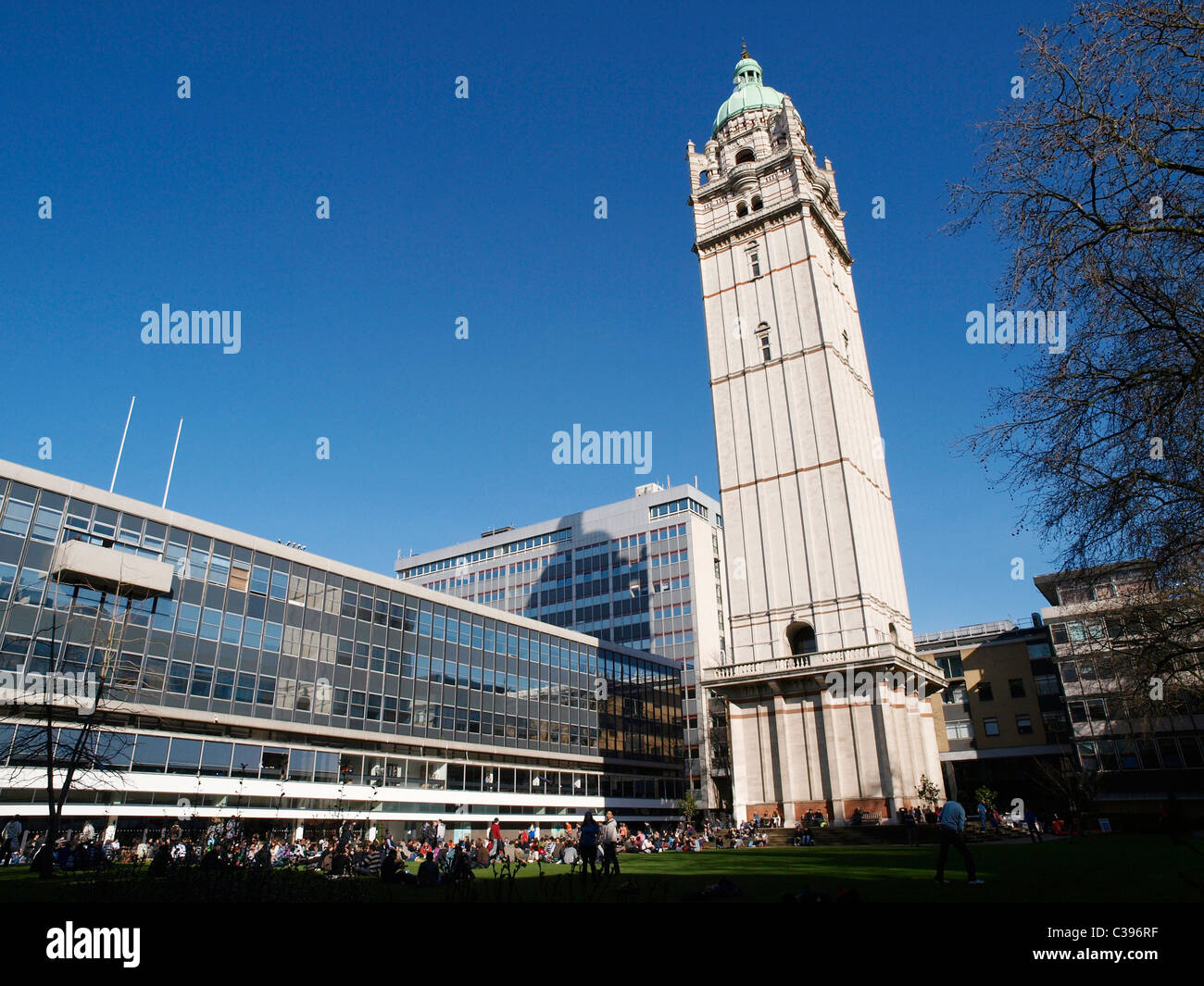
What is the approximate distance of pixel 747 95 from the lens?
6562 cm

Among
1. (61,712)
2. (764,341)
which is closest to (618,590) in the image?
(764,341)

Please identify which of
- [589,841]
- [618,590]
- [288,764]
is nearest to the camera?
[589,841]

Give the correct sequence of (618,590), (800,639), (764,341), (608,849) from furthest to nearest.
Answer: (618,590), (764,341), (800,639), (608,849)

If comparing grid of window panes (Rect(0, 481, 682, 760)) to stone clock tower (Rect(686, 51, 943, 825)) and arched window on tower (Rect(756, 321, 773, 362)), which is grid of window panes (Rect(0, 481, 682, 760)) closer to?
stone clock tower (Rect(686, 51, 943, 825))

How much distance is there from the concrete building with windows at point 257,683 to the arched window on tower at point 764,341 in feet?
104

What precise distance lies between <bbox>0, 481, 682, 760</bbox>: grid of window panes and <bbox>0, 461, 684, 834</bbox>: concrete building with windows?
0.11 m

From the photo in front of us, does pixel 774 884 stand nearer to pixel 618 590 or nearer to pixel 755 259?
pixel 755 259

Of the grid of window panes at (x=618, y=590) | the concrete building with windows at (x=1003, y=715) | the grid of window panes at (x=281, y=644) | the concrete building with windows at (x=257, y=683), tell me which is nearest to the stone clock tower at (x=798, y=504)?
the grid of window panes at (x=281, y=644)

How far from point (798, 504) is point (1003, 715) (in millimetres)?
35481

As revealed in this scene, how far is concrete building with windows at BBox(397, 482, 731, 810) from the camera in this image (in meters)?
88.2

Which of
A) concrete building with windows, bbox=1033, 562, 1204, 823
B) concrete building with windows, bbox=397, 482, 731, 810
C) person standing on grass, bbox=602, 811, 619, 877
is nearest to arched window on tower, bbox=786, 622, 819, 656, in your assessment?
concrete building with windows, bbox=1033, 562, 1204, 823
